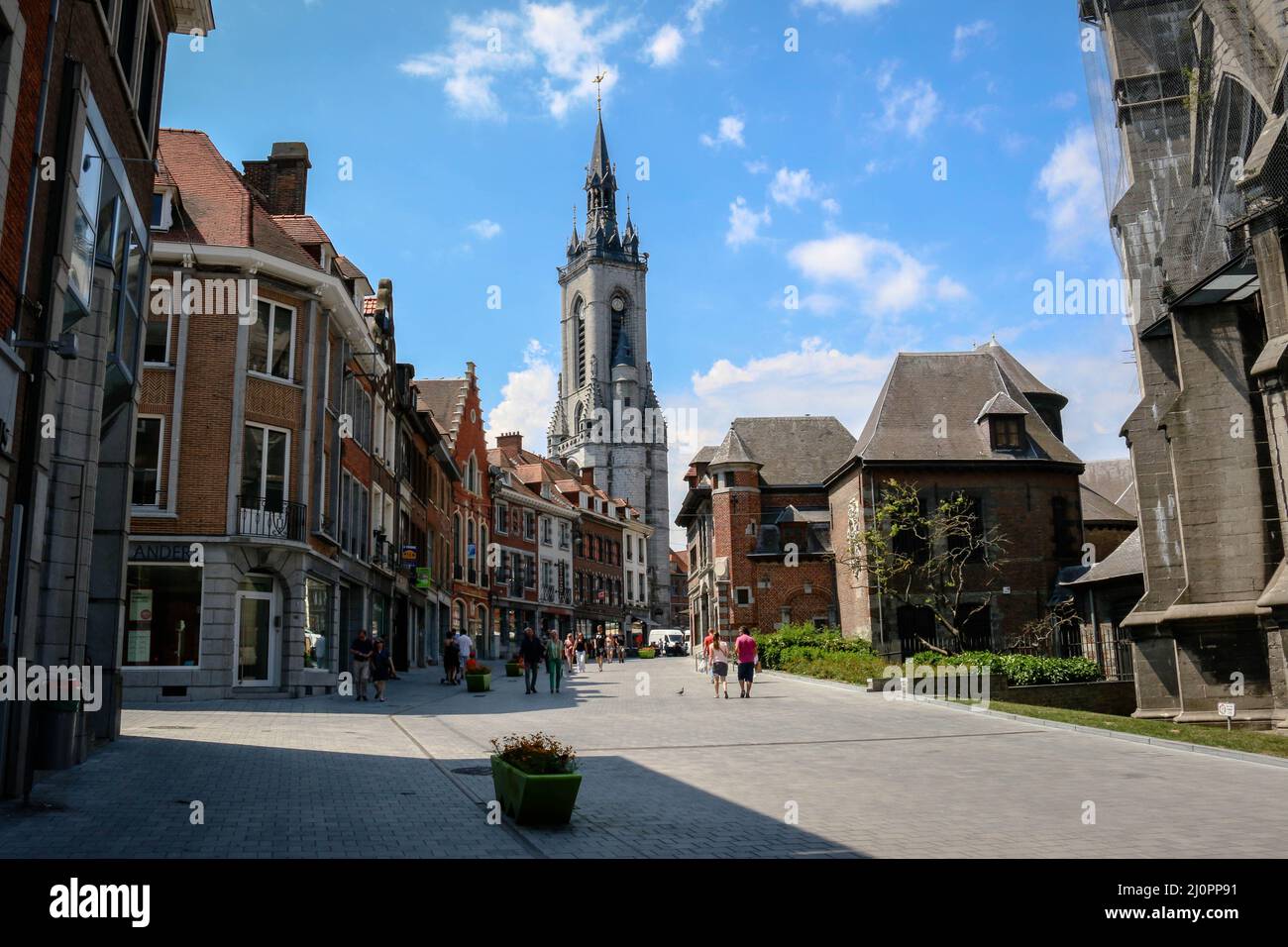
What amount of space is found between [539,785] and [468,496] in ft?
153

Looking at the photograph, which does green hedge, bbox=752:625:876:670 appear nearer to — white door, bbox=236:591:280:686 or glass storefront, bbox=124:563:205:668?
white door, bbox=236:591:280:686

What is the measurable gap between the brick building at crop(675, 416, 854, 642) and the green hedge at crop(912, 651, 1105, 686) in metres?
18.3

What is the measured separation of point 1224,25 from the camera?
77.5 feet

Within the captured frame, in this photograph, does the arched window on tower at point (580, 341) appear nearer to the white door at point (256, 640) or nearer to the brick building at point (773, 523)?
the brick building at point (773, 523)

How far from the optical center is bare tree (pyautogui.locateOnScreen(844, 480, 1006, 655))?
128ft

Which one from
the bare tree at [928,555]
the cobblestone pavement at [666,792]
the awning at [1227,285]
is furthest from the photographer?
the bare tree at [928,555]

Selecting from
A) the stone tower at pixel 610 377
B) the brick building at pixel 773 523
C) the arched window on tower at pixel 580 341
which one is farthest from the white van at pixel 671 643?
the arched window on tower at pixel 580 341

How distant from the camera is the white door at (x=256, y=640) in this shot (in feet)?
75.3

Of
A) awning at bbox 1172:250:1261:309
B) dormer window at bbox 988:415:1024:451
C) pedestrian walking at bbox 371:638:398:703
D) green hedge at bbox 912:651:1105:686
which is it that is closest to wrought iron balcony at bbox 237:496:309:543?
pedestrian walking at bbox 371:638:398:703

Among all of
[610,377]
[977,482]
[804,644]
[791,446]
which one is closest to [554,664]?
[804,644]

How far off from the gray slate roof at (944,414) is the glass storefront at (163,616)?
2641 centimetres

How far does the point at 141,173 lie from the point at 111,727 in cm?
779

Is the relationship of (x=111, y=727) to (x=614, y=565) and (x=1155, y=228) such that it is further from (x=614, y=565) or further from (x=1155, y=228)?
(x=614, y=565)

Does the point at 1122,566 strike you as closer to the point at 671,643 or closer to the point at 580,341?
the point at 671,643
